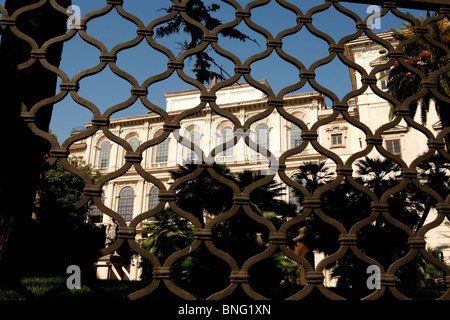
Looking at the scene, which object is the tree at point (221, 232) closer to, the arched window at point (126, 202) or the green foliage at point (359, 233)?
the green foliage at point (359, 233)

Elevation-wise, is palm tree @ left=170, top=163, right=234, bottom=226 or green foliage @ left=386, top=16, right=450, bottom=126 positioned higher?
green foliage @ left=386, top=16, right=450, bottom=126

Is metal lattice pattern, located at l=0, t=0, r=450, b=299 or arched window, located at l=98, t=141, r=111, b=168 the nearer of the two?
metal lattice pattern, located at l=0, t=0, r=450, b=299

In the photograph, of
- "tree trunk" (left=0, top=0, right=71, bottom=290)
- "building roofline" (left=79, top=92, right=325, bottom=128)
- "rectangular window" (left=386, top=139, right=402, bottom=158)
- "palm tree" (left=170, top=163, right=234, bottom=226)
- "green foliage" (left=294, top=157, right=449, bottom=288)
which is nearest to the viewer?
"tree trunk" (left=0, top=0, right=71, bottom=290)

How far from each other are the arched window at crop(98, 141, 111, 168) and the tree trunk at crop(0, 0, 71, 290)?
1391 inches

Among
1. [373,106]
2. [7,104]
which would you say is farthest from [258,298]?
[373,106]

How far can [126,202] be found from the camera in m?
35.3

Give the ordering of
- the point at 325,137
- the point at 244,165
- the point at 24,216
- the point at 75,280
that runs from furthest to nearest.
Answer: the point at 244,165
the point at 325,137
the point at 24,216
the point at 75,280

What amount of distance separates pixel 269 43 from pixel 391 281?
1.24m

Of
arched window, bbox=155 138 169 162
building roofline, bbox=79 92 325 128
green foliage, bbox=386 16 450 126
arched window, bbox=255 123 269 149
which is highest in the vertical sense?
building roofline, bbox=79 92 325 128

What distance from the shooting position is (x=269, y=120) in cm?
3294

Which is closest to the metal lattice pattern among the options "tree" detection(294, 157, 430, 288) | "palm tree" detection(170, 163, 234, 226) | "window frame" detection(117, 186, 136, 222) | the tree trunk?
the tree trunk

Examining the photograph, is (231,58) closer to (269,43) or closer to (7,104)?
(269,43)

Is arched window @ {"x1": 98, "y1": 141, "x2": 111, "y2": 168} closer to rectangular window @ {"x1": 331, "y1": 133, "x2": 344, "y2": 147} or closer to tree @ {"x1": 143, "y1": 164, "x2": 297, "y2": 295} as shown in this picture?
rectangular window @ {"x1": 331, "y1": 133, "x2": 344, "y2": 147}

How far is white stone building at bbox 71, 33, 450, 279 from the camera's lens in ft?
86.7
